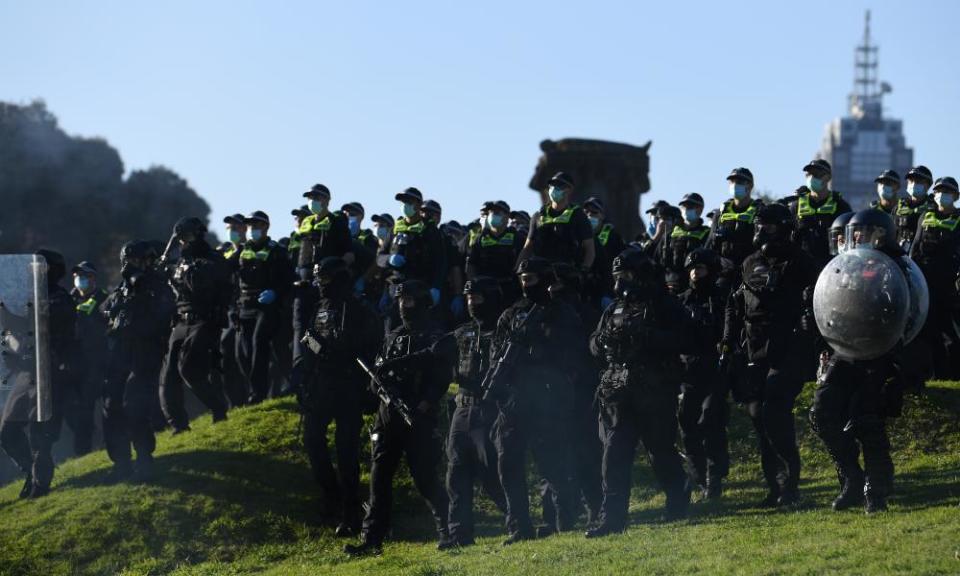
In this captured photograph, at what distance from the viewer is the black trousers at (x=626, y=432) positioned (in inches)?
541

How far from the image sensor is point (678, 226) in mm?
18078

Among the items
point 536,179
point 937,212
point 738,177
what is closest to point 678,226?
point 738,177

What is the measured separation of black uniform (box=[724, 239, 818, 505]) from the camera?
14070mm

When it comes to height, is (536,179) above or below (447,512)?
above

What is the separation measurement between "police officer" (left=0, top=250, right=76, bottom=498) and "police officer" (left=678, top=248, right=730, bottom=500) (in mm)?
7389

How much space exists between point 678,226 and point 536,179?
18.6 m

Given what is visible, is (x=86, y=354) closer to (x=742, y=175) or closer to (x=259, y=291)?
(x=259, y=291)

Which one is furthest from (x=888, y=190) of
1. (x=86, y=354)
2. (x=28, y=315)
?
(x=28, y=315)

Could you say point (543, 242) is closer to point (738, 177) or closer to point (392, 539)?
point (738, 177)

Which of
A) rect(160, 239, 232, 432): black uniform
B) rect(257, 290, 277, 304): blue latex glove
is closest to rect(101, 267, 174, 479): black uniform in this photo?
rect(160, 239, 232, 432): black uniform

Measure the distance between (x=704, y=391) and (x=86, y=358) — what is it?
9.00m

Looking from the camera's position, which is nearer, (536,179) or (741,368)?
(741,368)

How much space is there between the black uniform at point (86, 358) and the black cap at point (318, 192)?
3220mm

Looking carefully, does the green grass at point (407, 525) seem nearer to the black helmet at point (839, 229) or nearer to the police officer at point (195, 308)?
the police officer at point (195, 308)
